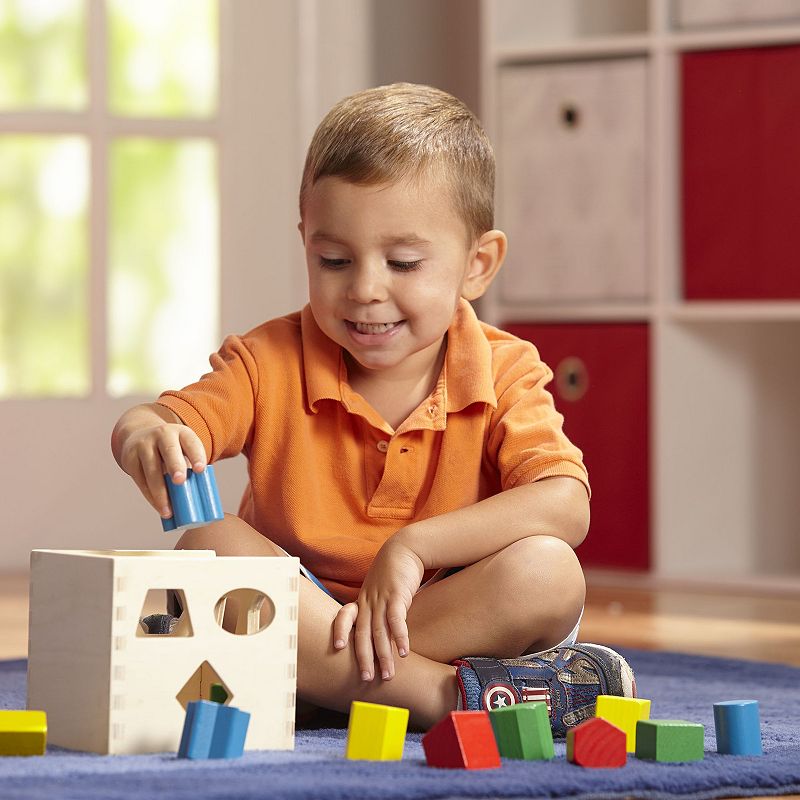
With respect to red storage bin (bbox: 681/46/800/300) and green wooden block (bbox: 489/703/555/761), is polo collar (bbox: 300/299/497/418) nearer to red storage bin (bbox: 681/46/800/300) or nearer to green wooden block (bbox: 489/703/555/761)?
green wooden block (bbox: 489/703/555/761)

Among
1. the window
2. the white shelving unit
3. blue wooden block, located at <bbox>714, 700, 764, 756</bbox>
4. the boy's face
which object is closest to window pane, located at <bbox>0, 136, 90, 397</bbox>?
the window

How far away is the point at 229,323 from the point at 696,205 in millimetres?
738

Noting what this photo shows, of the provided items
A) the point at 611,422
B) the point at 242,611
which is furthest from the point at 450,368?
the point at 611,422

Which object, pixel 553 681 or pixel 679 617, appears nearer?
pixel 553 681

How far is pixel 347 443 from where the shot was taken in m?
1.16

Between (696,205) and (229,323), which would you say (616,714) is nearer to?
(696,205)

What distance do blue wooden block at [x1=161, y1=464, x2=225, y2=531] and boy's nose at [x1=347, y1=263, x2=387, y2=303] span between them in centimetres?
20

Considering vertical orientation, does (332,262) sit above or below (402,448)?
above

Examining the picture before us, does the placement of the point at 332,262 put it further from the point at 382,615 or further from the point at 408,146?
the point at 382,615

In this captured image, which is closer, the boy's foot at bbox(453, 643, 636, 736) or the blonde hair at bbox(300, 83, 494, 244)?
the boy's foot at bbox(453, 643, 636, 736)

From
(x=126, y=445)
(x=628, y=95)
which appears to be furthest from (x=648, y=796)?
(x=628, y=95)

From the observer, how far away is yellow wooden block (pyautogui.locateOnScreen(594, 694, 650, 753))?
94 cm

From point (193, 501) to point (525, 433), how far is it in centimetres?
30

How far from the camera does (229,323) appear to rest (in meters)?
2.31
